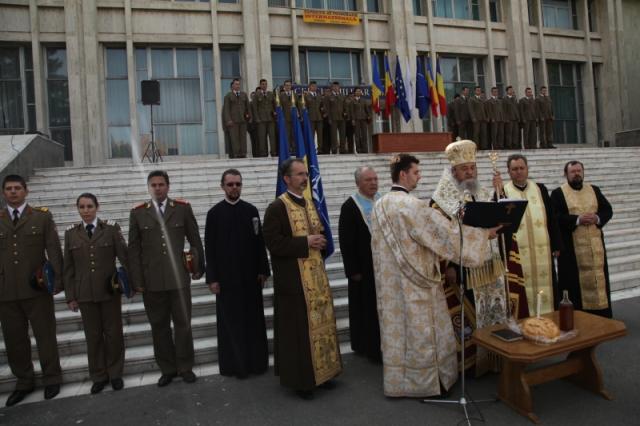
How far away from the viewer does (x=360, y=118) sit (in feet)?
45.4

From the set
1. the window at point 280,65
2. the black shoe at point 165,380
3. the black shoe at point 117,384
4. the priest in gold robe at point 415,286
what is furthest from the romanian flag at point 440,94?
the black shoe at point 117,384

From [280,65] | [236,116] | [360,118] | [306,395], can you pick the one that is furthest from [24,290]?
[280,65]

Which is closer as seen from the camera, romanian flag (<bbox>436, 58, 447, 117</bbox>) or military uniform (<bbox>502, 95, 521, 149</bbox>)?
romanian flag (<bbox>436, 58, 447, 117</bbox>)

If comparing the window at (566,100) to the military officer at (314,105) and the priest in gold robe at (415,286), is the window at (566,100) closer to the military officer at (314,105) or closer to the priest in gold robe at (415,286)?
the military officer at (314,105)

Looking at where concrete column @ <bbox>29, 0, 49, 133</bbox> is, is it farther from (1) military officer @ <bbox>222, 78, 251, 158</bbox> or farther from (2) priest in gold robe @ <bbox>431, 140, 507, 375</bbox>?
(2) priest in gold robe @ <bbox>431, 140, 507, 375</bbox>

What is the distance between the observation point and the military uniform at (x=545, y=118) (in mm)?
16031

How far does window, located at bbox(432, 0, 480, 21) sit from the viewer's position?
19.2 metres

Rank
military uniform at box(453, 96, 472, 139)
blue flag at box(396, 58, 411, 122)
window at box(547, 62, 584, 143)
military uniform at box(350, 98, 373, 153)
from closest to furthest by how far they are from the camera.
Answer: military uniform at box(350, 98, 373, 153) < blue flag at box(396, 58, 411, 122) < military uniform at box(453, 96, 472, 139) < window at box(547, 62, 584, 143)

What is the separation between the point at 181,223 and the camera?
463 centimetres

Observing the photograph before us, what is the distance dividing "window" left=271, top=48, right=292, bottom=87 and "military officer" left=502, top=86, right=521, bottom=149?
7.61m

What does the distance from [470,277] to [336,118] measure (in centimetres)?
1006

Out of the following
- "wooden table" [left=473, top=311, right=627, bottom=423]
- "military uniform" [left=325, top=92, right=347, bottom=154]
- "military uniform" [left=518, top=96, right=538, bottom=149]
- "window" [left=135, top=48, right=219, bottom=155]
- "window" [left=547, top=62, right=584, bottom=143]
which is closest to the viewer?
"wooden table" [left=473, top=311, right=627, bottom=423]

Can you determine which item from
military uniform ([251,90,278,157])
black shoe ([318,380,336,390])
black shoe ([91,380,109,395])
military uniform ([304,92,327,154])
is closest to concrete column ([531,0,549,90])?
military uniform ([304,92,327,154])

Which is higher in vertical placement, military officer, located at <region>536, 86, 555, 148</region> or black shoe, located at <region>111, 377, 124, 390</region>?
military officer, located at <region>536, 86, 555, 148</region>
